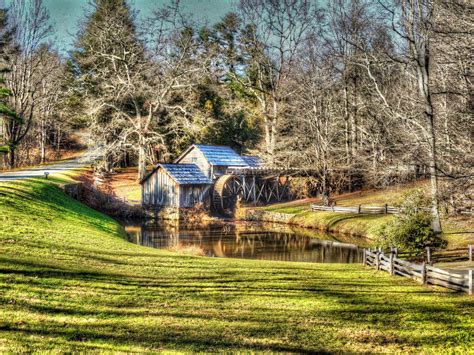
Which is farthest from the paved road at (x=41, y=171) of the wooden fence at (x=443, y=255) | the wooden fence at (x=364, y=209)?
the wooden fence at (x=443, y=255)

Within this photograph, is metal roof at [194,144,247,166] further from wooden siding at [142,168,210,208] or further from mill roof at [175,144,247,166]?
wooden siding at [142,168,210,208]

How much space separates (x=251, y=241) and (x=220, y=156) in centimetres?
1719

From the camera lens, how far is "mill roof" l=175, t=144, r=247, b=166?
149ft

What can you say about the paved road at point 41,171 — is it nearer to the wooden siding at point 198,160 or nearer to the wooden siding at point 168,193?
the wooden siding at point 168,193

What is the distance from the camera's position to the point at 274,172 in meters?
47.4

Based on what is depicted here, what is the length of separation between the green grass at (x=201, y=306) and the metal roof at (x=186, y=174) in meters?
22.7

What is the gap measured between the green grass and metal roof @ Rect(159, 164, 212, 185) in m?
22.7

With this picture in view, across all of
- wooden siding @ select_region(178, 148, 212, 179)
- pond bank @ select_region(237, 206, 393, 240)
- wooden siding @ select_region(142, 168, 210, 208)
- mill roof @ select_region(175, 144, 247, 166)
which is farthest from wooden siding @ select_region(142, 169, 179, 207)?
pond bank @ select_region(237, 206, 393, 240)

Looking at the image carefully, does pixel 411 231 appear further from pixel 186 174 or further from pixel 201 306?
pixel 186 174

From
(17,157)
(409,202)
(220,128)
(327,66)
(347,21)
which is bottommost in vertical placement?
(409,202)

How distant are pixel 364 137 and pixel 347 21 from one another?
34.9 ft

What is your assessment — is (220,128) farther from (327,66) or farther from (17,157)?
(17,157)

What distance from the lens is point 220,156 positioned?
46.6 meters

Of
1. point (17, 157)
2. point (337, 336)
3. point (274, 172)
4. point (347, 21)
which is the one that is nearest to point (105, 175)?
point (17, 157)
